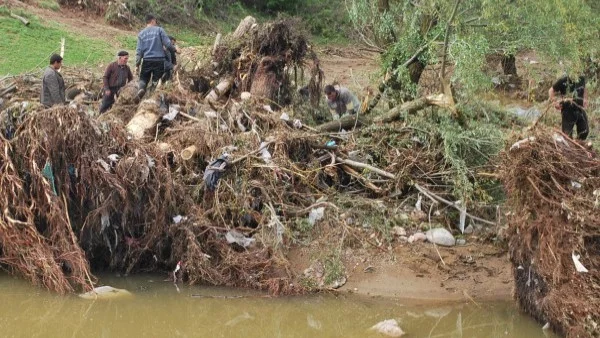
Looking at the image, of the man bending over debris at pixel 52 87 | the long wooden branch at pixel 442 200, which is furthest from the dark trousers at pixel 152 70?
the long wooden branch at pixel 442 200

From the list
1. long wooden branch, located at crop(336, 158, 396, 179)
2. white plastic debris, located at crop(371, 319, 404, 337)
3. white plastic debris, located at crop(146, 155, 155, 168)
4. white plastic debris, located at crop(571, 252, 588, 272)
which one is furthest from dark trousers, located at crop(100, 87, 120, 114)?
white plastic debris, located at crop(571, 252, 588, 272)

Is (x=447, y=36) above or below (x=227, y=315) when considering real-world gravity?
above

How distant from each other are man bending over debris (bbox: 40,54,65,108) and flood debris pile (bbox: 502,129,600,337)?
18.4 feet

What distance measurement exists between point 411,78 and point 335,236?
2.91 metres

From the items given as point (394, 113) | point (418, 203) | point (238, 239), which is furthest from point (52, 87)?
point (418, 203)

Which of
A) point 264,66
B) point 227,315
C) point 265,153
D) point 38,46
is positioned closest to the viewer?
point 227,315

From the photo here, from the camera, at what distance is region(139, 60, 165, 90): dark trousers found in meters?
10.6

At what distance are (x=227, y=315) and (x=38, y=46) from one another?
10.8m

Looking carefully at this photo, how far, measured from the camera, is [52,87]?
9461mm

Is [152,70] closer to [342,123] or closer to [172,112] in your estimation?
[172,112]

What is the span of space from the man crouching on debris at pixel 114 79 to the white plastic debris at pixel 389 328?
5260mm

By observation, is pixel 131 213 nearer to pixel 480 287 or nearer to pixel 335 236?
pixel 335 236

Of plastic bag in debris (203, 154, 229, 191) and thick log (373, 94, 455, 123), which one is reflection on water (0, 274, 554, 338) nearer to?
plastic bag in debris (203, 154, 229, 191)

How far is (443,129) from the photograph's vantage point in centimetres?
883
